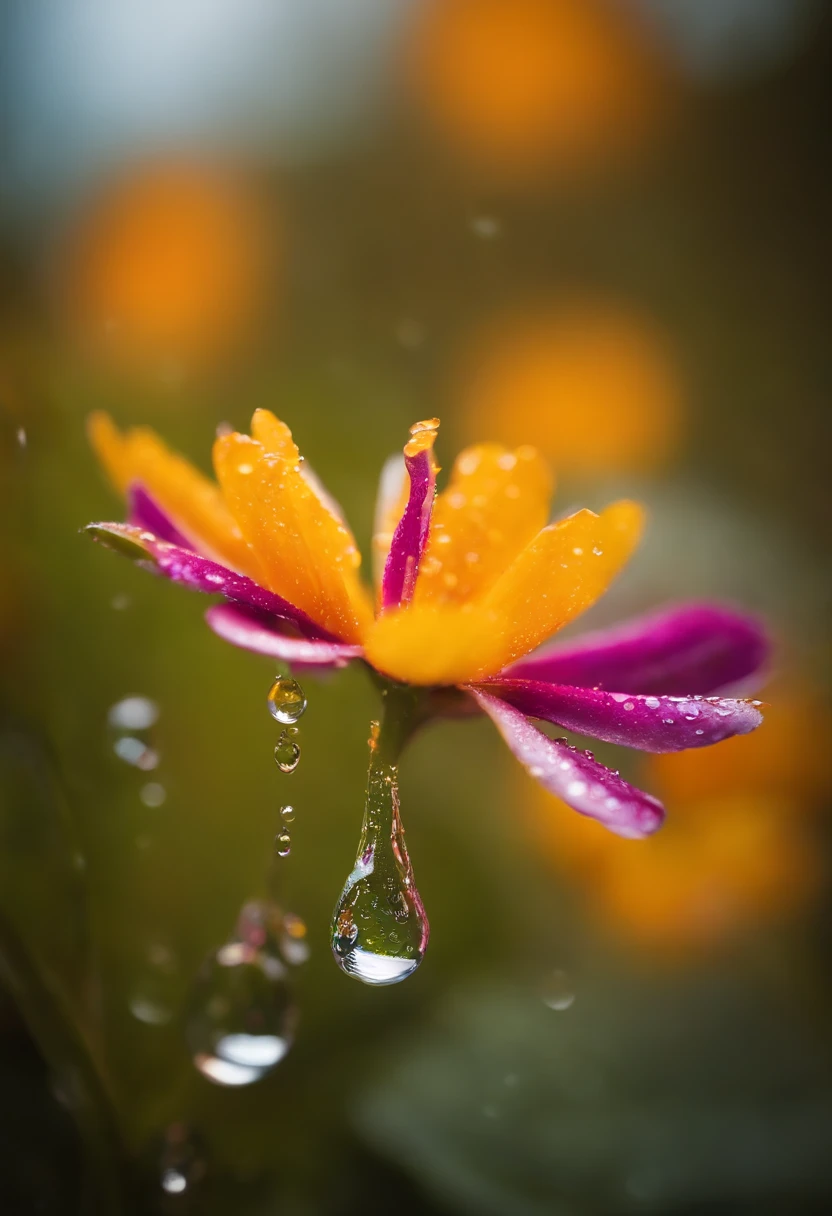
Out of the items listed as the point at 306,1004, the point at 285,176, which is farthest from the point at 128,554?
the point at 285,176

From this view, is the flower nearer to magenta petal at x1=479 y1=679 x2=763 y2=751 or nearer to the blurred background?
magenta petal at x1=479 y1=679 x2=763 y2=751

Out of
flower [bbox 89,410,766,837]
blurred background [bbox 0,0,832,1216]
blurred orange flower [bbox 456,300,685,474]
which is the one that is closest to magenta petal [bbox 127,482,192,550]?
flower [bbox 89,410,766,837]

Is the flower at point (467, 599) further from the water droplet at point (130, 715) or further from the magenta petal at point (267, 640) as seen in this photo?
the water droplet at point (130, 715)

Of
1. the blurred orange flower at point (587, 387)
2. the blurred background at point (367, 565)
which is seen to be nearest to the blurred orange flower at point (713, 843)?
the blurred background at point (367, 565)

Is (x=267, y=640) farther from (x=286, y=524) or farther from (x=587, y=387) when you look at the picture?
(x=587, y=387)

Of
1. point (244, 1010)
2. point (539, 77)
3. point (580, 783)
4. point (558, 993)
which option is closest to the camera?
point (580, 783)

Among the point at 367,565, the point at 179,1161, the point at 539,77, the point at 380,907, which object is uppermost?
the point at 539,77

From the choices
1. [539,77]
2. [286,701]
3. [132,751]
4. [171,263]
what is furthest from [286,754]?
[539,77]
